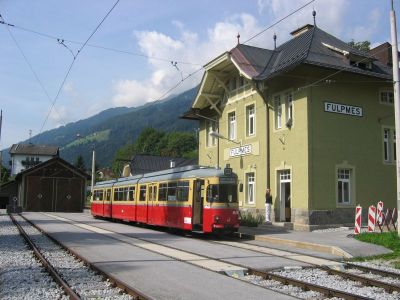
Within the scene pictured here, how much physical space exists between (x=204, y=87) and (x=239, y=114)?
11.0 ft

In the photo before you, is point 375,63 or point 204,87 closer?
point 375,63

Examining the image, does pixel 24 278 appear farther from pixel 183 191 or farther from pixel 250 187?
pixel 250 187

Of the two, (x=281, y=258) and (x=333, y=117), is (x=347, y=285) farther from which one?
(x=333, y=117)

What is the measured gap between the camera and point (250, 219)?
24.2 metres

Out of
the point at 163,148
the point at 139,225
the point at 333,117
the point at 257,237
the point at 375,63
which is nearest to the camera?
the point at 257,237

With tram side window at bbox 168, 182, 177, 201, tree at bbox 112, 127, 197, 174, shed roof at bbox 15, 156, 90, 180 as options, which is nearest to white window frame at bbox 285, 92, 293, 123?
tram side window at bbox 168, 182, 177, 201

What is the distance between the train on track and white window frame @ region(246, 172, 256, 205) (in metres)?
5.49

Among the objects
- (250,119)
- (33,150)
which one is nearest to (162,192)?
(250,119)

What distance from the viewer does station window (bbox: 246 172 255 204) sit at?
1035 inches

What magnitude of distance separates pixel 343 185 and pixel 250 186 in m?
5.41

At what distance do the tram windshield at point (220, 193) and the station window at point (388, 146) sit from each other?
32.2 feet

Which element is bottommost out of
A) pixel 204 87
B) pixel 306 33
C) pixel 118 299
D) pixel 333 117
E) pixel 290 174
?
pixel 118 299

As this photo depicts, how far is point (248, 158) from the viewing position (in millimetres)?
26594

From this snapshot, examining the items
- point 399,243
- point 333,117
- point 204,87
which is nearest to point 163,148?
point 204,87
